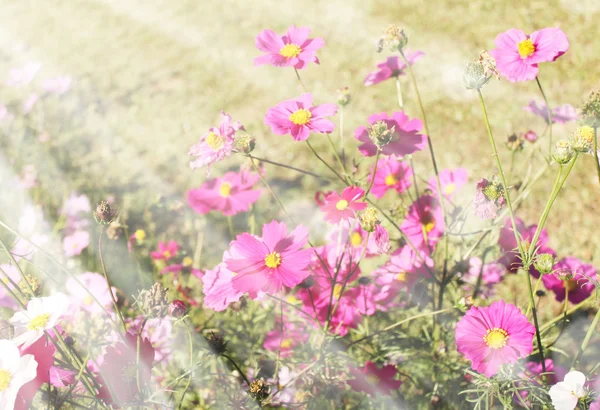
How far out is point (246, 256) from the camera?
0.76m

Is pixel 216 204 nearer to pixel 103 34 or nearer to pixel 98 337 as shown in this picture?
pixel 98 337

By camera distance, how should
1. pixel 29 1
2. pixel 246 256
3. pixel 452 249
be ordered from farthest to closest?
pixel 29 1, pixel 452 249, pixel 246 256

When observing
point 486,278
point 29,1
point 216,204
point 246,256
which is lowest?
point 486,278

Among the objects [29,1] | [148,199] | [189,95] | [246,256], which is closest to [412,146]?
[246,256]

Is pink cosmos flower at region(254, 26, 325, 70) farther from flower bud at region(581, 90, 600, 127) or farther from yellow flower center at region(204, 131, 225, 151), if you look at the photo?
flower bud at region(581, 90, 600, 127)

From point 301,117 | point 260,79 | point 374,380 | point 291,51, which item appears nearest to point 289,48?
point 291,51

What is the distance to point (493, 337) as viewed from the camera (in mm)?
711

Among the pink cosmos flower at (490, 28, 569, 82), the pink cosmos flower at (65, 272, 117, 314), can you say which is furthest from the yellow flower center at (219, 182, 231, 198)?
the pink cosmos flower at (490, 28, 569, 82)

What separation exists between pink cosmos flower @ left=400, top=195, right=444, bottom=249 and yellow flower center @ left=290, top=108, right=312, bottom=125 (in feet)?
0.96

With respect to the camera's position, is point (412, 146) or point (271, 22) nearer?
point (412, 146)

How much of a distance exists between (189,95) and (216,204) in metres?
1.34

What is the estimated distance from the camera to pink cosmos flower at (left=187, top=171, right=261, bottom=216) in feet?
3.92

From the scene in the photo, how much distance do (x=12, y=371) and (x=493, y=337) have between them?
1.97 ft

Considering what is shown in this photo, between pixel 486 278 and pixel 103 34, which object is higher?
pixel 103 34
